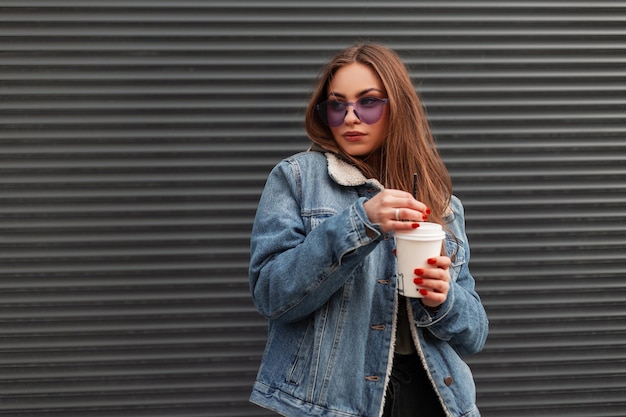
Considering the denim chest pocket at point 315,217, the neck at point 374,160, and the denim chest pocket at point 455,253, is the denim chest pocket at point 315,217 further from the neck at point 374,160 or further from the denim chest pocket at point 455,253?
the denim chest pocket at point 455,253

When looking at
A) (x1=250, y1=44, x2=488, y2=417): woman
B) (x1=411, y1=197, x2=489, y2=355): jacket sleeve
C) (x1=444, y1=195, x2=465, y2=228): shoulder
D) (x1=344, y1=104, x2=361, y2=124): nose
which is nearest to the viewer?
(x1=250, y1=44, x2=488, y2=417): woman

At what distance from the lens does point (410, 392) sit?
195 cm

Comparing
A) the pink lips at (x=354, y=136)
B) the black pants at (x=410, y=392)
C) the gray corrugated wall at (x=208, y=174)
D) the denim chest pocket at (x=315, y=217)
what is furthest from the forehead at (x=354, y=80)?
the gray corrugated wall at (x=208, y=174)

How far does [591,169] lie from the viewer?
11.3ft

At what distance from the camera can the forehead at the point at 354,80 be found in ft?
6.70

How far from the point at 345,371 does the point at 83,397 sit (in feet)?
6.12

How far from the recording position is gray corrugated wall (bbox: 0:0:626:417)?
3188 mm

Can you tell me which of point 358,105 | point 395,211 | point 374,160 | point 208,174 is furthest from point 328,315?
point 208,174

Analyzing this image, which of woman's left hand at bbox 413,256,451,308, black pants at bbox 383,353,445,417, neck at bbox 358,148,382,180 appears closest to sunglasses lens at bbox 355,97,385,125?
neck at bbox 358,148,382,180

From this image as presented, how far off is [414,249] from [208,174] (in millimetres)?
1718

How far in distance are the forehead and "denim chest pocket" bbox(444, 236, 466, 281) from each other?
53cm

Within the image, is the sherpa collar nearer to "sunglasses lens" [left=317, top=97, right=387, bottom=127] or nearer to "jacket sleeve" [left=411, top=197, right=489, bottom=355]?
"sunglasses lens" [left=317, top=97, right=387, bottom=127]

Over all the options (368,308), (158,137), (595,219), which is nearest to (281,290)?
(368,308)

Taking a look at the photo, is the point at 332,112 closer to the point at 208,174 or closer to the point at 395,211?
the point at 395,211
